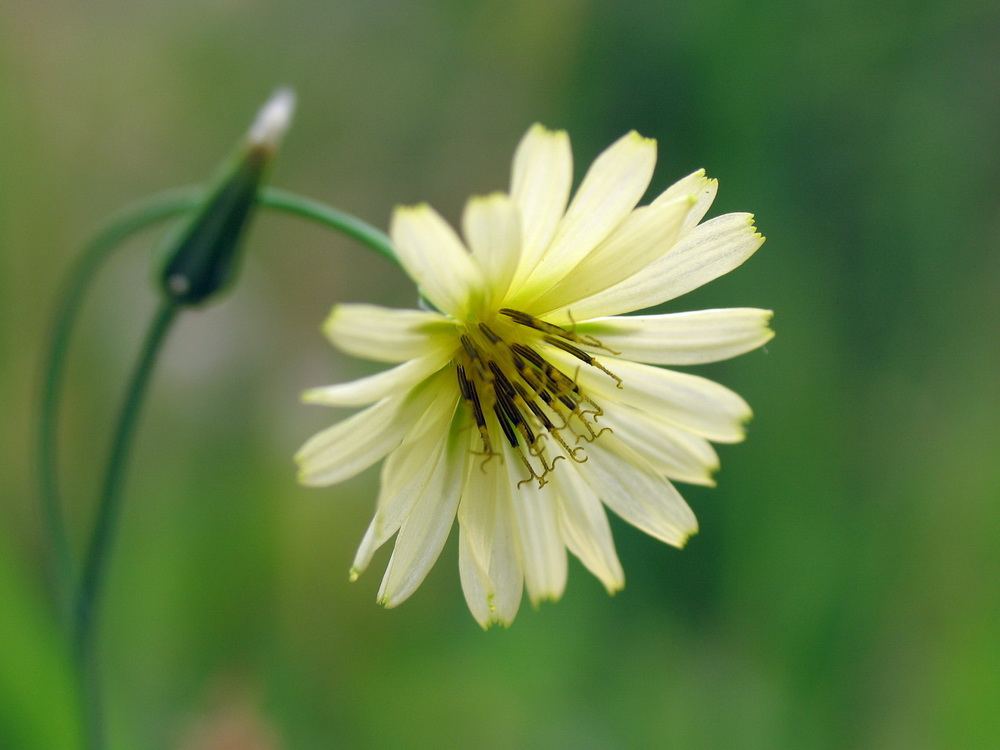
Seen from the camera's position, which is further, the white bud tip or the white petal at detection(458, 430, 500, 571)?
the white bud tip

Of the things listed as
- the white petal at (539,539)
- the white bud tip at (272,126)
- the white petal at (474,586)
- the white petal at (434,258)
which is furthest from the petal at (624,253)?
the white bud tip at (272,126)

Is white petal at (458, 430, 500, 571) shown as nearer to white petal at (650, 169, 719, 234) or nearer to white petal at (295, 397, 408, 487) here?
white petal at (295, 397, 408, 487)

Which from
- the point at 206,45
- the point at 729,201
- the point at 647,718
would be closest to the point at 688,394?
the point at 647,718

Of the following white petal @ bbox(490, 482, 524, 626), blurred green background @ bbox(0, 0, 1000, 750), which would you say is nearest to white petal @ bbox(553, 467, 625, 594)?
white petal @ bbox(490, 482, 524, 626)

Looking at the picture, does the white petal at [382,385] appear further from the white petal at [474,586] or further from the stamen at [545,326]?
the white petal at [474,586]

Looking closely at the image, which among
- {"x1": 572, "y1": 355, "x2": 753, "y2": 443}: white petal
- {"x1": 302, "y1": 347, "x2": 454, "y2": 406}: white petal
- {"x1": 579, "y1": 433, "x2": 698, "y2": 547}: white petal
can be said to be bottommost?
{"x1": 579, "y1": 433, "x2": 698, "y2": 547}: white petal

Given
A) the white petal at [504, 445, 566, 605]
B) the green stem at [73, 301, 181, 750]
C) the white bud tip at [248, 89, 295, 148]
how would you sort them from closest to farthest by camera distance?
the white petal at [504, 445, 566, 605], the white bud tip at [248, 89, 295, 148], the green stem at [73, 301, 181, 750]

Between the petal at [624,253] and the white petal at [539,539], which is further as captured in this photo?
the white petal at [539,539]
